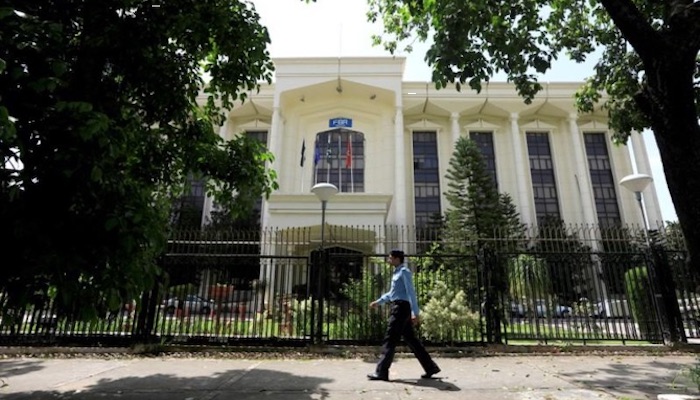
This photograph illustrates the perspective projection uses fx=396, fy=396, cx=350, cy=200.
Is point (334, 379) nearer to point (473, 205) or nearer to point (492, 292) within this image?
point (492, 292)

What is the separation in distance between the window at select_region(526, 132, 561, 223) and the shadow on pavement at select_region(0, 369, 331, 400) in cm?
3309

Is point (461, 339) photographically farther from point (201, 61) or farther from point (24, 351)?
point (24, 351)

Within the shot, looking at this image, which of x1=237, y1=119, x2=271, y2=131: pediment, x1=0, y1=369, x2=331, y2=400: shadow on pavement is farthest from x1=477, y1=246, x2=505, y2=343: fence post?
x1=237, y1=119, x2=271, y2=131: pediment

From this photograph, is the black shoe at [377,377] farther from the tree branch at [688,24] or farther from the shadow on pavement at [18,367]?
the shadow on pavement at [18,367]

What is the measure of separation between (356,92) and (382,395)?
29.7 m

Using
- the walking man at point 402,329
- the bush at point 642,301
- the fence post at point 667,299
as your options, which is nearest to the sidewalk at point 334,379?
the walking man at point 402,329

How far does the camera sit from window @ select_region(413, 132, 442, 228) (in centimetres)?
3319

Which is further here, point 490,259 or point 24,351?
point 490,259

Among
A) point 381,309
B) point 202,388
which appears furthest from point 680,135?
point 381,309

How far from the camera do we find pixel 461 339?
7.81 meters

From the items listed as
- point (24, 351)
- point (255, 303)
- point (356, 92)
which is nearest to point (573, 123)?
point (356, 92)

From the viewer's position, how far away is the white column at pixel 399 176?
2981 cm

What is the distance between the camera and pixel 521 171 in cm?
3369

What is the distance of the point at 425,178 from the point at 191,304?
2838 cm
